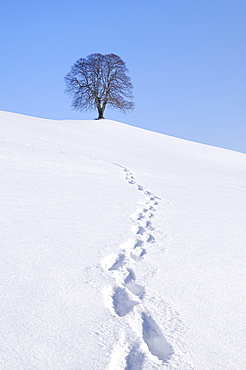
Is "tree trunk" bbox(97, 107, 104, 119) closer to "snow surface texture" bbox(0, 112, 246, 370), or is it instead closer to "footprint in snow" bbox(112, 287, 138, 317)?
"snow surface texture" bbox(0, 112, 246, 370)

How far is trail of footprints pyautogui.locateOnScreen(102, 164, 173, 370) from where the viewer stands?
1.61 metres

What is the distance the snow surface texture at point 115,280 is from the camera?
1595 millimetres

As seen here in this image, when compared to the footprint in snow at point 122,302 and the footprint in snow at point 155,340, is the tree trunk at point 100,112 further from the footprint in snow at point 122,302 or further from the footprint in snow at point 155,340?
the footprint in snow at point 155,340

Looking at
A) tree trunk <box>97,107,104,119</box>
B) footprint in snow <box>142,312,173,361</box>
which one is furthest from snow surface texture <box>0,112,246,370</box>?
tree trunk <box>97,107,104,119</box>

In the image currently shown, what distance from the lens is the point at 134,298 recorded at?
205cm

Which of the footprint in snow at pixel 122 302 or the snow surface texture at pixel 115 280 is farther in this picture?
the footprint in snow at pixel 122 302

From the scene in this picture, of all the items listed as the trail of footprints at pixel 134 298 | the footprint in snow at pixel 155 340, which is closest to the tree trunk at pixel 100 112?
the trail of footprints at pixel 134 298

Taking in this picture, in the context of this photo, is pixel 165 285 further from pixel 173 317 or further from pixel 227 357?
pixel 227 357

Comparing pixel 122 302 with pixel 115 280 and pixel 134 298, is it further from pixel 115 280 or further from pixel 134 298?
pixel 115 280

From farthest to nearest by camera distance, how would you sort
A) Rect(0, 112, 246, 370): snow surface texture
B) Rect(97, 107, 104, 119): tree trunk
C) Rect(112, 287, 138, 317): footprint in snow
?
Rect(97, 107, 104, 119): tree trunk → Rect(112, 287, 138, 317): footprint in snow → Rect(0, 112, 246, 370): snow surface texture

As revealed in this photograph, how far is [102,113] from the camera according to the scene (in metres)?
22.8

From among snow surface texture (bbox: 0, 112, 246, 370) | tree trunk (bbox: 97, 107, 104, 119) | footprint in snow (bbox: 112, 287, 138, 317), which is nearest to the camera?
snow surface texture (bbox: 0, 112, 246, 370)

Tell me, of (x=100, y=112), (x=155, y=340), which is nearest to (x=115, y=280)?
(x=155, y=340)

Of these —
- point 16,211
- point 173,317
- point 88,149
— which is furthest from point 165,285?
point 88,149
